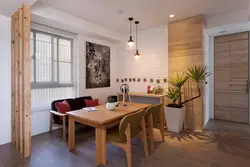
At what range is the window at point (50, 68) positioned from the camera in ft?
11.3

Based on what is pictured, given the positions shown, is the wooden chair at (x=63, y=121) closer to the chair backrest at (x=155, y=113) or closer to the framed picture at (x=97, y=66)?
the framed picture at (x=97, y=66)

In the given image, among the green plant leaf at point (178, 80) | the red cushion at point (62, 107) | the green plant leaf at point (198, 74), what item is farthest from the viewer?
the green plant leaf at point (178, 80)

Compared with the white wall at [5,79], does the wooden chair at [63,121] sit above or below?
below

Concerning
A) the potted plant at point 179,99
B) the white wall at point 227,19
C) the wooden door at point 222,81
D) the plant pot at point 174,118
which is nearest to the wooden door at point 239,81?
the wooden door at point 222,81

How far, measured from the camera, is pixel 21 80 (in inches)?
99.0

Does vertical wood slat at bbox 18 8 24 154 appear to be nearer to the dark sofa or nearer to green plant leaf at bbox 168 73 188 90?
the dark sofa

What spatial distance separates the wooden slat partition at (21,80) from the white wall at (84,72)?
1.67 meters

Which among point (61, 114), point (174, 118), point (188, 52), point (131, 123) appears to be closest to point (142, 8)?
point (188, 52)

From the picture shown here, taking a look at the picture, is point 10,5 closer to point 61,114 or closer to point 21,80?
point 21,80

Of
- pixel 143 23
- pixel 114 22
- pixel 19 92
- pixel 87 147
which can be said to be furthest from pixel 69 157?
pixel 143 23

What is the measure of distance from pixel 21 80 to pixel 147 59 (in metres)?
3.36

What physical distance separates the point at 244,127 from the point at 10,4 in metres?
5.82

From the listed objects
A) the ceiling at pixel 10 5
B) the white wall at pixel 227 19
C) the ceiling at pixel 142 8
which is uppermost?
the ceiling at pixel 142 8

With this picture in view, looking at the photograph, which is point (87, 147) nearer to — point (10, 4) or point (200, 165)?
point (200, 165)
